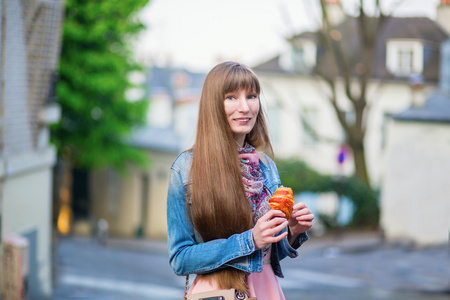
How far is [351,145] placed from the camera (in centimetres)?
2100

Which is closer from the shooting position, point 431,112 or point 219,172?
point 219,172

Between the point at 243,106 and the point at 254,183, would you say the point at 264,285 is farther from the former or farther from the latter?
the point at 243,106

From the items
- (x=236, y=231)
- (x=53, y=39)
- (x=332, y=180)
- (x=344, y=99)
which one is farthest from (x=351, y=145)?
(x=236, y=231)

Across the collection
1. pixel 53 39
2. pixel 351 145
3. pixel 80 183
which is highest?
pixel 53 39

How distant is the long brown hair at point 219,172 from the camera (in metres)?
2.25

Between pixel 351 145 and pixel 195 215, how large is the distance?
63.4 feet

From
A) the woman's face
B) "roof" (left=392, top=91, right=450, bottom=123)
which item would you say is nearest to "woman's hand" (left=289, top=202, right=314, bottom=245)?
the woman's face

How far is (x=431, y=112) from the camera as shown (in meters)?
17.2

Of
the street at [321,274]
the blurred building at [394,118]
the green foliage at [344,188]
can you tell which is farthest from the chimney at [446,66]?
the street at [321,274]

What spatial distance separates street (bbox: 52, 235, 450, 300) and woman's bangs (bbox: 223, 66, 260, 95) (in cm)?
778

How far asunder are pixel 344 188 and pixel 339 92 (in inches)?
347

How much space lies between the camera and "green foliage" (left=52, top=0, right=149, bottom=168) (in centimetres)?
1752

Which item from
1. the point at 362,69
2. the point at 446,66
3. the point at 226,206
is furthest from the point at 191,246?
the point at 446,66

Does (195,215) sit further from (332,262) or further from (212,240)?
(332,262)
